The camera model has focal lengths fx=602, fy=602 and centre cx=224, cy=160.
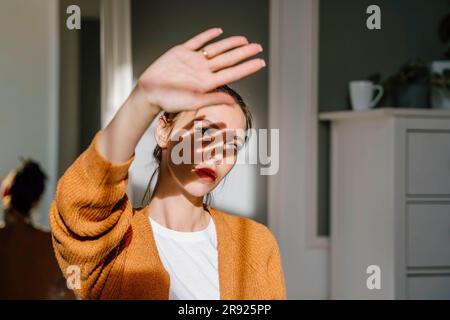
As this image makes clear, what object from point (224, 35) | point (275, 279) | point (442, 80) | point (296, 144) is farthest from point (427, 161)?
point (275, 279)

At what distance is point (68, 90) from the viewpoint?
1333 millimetres

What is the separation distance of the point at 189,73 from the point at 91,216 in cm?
15

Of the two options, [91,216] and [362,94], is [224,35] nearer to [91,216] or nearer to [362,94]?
[362,94]

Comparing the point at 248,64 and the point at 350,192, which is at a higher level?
the point at 248,64

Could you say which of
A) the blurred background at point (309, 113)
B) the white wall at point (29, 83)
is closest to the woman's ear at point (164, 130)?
the blurred background at point (309, 113)

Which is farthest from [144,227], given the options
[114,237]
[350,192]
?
[350,192]

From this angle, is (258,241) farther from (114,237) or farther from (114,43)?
(114,43)

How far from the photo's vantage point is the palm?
1.63 feet

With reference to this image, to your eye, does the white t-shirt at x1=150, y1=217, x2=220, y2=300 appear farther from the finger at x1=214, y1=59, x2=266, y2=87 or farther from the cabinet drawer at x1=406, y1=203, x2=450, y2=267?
the cabinet drawer at x1=406, y1=203, x2=450, y2=267

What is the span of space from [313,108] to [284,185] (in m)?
0.22

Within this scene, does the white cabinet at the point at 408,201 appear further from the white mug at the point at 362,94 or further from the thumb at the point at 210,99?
the thumb at the point at 210,99

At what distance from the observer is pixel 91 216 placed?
1.74ft

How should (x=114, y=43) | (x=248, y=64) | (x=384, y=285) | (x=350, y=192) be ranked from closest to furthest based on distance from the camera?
(x=248, y=64)
(x=114, y=43)
(x=384, y=285)
(x=350, y=192)

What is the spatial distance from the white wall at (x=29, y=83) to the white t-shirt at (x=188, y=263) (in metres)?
0.74
